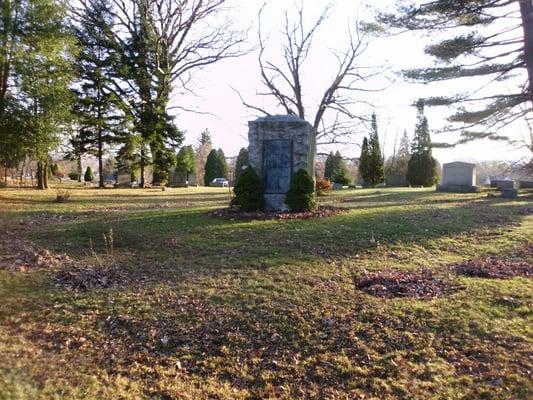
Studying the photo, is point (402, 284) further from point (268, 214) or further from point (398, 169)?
point (398, 169)

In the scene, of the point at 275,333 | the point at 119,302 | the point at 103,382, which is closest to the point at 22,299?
the point at 119,302

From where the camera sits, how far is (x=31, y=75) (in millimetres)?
14461

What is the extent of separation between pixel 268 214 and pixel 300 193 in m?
1.02

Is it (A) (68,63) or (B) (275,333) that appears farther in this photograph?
(A) (68,63)

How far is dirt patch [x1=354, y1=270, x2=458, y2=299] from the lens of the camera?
16.4ft

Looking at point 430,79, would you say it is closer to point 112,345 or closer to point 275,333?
point 275,333

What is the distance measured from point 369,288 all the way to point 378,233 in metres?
2.98

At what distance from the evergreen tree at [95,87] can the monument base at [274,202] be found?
14409 mm

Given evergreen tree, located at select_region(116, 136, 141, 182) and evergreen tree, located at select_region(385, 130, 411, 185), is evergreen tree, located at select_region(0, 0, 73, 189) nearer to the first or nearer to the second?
evergreen tree, located at select_region(116, 136, 141, 182)

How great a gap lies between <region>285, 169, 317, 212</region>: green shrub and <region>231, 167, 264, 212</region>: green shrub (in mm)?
798

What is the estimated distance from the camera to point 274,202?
11156mm

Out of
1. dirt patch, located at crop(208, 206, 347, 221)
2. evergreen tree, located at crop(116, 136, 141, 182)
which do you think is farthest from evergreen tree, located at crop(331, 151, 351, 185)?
dirt patch, located at crop(208, 206, 347, 221)

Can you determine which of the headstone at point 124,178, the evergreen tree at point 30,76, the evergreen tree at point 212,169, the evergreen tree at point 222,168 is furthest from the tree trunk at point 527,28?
the evergreen tree at point 222,168

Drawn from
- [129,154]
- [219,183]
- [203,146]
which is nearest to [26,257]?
[129,154]
